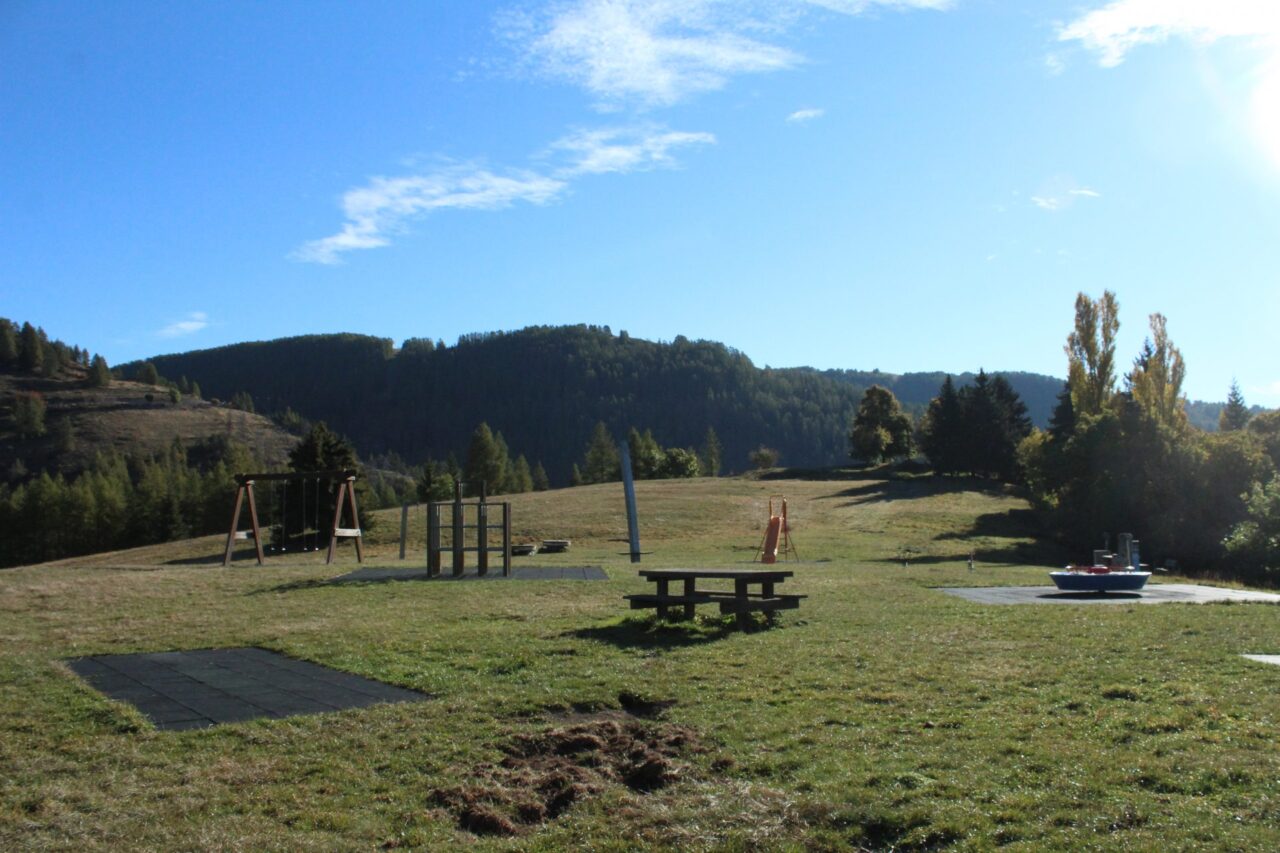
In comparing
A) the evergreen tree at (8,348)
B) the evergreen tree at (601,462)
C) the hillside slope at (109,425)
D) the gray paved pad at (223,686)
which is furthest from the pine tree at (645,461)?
the evergreen tree at (8,348)

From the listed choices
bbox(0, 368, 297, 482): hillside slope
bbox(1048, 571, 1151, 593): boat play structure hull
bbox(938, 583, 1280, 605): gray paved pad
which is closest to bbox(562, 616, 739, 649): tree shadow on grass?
bbox(938, 583, 1280, 605): gray paved pad

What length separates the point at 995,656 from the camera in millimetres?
9891

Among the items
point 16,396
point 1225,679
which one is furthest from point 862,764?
point 16,396

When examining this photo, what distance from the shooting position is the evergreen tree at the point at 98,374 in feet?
575

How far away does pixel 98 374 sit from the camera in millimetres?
175875

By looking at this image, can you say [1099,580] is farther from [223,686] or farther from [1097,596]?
[223,686]

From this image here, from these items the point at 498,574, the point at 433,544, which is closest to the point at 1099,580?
the point at 498,574

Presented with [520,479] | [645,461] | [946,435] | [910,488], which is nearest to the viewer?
[910,488]

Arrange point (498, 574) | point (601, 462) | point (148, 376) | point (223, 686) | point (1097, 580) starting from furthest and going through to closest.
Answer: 1. point (148, 376)
2. point (601, 462)
3. point (498, 574)
4. point (1097, 580)
5. point (223, 686)

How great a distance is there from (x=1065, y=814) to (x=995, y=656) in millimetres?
5067

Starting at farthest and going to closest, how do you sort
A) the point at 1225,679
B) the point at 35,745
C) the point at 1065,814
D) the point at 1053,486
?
the point at 1053,486, the point at 1225,679, the point at 35,745, the point at 1065,814

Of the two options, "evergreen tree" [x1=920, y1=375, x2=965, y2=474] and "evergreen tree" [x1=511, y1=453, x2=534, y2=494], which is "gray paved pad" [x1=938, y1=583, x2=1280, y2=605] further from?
"evergreen tree" [x1=511, y1=453, x2=534, y2=494]

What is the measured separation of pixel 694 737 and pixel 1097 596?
42.1ft

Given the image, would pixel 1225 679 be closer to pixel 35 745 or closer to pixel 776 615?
pixel 776 615
